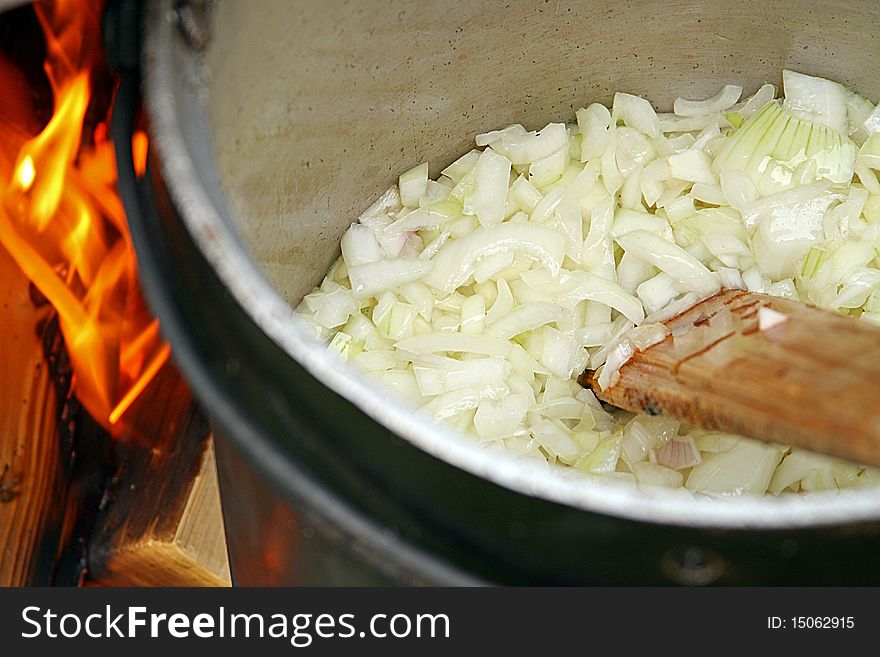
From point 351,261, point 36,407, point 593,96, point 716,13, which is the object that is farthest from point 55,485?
point 716,13

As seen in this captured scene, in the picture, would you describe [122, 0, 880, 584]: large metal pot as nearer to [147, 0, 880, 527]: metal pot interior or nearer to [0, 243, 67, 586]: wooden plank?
[147, 0, 880, 527]: metal pot interior

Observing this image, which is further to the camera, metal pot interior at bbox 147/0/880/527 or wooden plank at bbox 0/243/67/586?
wooden plank at bbox 0/243/67/586

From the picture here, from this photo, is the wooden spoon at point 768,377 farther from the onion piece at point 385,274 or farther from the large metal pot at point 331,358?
the onion piece at point 385,274

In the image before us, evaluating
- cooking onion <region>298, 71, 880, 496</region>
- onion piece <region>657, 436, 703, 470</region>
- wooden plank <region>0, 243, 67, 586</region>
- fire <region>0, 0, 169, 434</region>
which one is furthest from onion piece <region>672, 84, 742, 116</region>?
wooden plank <region>0, 243, 67, 586</region>

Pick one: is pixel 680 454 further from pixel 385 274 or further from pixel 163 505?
pixel 163 505

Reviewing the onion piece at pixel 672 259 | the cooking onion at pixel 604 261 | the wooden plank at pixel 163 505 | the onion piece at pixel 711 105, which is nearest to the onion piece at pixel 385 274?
the cooking onion at pixel 604 261

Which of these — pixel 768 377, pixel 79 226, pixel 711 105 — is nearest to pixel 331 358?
pixel 768 377
